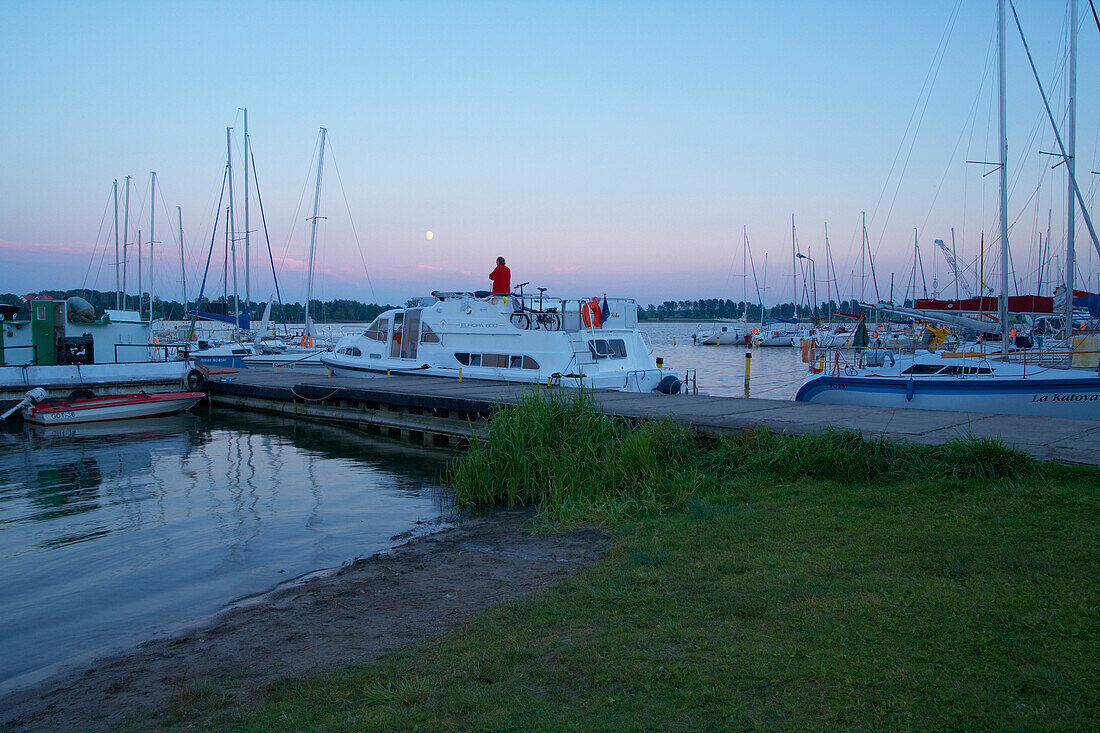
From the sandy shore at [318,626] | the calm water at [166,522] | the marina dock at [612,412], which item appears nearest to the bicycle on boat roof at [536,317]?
the marina dock at [612,412]

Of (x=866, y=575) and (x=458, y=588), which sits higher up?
(x=866, y=575)

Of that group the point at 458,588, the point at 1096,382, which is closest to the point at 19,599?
the point at 458,588

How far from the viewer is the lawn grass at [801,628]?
3676 millimetres

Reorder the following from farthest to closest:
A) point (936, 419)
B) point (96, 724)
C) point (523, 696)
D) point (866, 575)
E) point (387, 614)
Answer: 1. point (936, 419)
2. point (387, 614)
3. point (866, 575)
4. point (96, 724)
5. point (523, 696)

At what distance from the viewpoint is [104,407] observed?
2177cm

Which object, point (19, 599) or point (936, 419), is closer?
point (19, 599)

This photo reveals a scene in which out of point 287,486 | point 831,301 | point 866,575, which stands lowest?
point 287,486

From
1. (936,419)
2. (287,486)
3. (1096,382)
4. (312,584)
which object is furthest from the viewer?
(1096,382)

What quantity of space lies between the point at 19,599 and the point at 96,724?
4.09m

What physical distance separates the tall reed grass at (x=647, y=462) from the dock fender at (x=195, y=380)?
18.1 m

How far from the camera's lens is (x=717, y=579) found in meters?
5.69

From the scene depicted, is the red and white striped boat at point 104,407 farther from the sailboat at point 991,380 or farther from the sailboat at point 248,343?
the sailboat at point 991,380

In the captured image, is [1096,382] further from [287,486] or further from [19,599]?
[19,599]

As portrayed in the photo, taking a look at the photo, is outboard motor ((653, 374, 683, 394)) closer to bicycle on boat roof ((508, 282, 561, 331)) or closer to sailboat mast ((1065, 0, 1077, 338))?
bicycle on boat roof ((508, 282, 561, 331))
